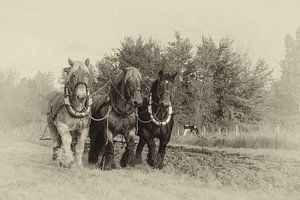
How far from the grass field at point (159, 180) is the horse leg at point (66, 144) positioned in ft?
0.67

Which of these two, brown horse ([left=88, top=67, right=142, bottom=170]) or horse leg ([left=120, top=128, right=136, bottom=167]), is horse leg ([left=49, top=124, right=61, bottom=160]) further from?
horse leg ([left=120, top=128, right=136, bottom=167])

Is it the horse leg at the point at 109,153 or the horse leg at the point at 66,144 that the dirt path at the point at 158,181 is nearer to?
the horse leg at the point at 66,144

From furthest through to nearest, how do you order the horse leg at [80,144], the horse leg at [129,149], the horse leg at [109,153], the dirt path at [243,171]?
the horse leg at [129,149] → the horse leg at [109,153] → the horse leg at [80,144] → the dirt path at [243,171]

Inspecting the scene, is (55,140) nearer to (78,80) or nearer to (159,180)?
(78,80)

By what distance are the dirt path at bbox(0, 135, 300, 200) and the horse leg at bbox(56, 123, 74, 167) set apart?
0.20 metres

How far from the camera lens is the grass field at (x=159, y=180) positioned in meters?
6.58

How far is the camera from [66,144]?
8906 millimetres

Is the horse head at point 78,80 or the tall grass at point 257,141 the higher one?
the horse head at point 78,80

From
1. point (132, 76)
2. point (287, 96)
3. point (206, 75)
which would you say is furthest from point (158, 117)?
point (287, 96)

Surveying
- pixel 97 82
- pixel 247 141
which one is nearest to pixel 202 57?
pixel 97 82

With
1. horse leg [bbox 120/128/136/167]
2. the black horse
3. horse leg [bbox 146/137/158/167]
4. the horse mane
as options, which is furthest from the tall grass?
the horse mane

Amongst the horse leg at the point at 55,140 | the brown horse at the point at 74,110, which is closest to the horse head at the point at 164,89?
the brown horse at the point at 74,110

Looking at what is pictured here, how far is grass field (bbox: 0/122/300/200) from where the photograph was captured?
6.58 meters

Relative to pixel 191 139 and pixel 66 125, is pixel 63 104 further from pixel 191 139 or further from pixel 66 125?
pixel 191 139
